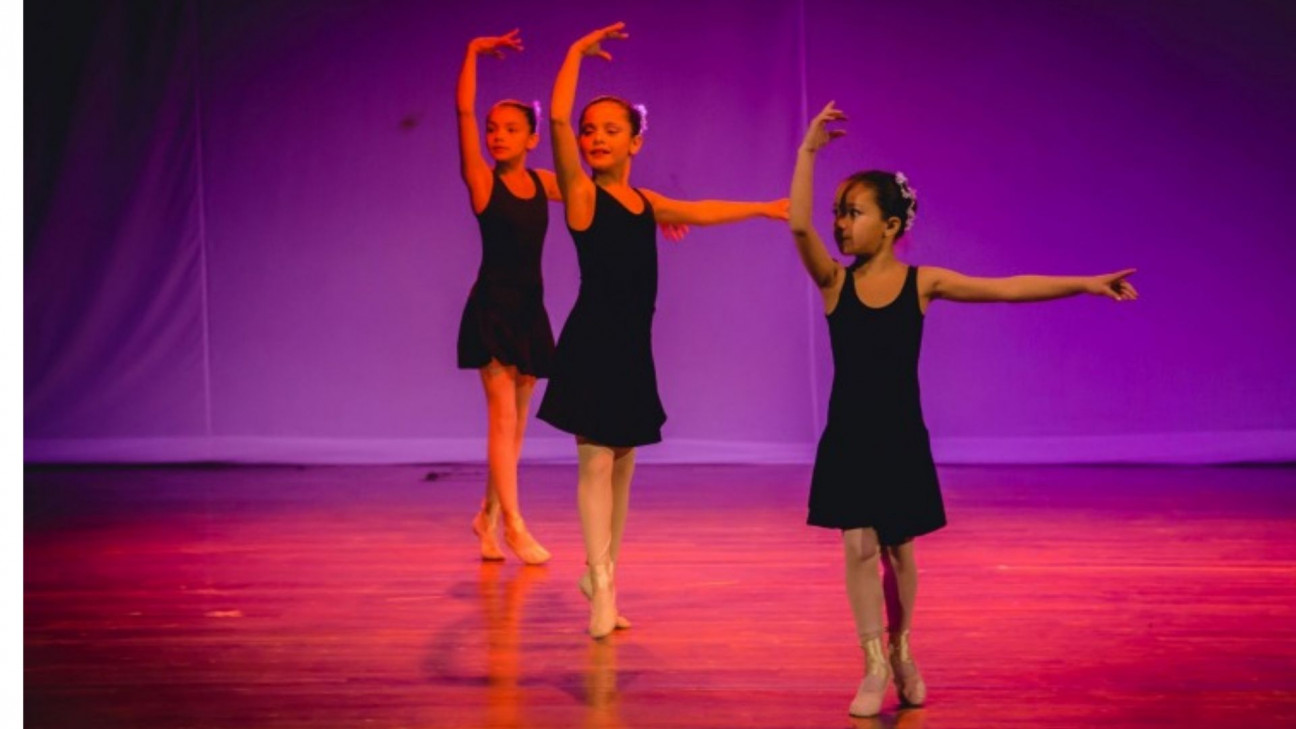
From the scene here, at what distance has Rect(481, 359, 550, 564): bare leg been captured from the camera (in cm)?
499

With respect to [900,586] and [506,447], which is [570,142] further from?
[506,447]

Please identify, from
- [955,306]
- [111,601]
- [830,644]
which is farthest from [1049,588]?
[955,306]

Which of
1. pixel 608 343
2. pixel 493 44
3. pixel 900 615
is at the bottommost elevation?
pixel 900 615

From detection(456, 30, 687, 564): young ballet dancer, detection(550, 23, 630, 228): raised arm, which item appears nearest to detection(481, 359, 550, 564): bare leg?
detection(456, 30, 687, 564): young ballet dancer

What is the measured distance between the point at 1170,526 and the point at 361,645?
2.86m

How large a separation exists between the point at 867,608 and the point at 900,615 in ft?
0.31

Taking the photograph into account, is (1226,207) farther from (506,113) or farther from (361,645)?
(361,645)

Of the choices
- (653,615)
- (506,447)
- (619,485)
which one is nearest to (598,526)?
(619,485)

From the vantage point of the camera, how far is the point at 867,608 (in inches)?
127

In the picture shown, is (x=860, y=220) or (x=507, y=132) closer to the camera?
(x=860, y=220)

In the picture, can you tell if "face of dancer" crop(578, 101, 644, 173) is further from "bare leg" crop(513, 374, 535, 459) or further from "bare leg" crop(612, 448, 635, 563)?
"bare leg" crop(513, 374, 535, 459)

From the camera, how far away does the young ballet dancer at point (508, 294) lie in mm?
4930

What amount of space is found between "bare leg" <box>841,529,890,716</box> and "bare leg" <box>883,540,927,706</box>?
0.06 meters

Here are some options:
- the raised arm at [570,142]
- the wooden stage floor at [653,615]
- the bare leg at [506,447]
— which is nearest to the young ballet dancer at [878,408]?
the wooden stage floor at [653,615]
